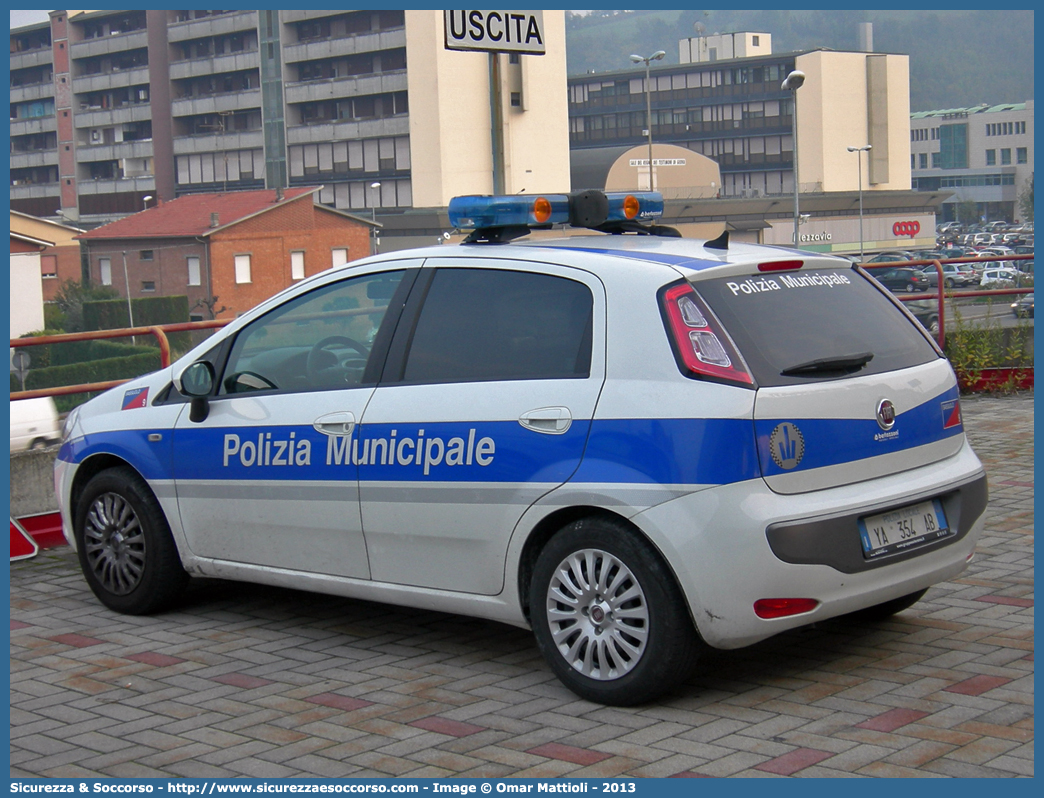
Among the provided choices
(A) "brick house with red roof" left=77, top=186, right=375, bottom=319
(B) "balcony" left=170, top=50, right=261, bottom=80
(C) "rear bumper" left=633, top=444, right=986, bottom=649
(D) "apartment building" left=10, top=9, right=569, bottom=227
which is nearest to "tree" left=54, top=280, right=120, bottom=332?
(A) "brick house with red roof" left=77, top=186, right=375, bottom=319

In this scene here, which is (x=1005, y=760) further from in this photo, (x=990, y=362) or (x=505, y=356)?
(x=990, y=362)

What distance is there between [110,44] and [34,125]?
1479 cm

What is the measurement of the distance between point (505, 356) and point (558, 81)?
294ft

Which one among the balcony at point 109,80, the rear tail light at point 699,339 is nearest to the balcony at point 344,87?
the balcony at point 109,80

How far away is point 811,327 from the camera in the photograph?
473cm

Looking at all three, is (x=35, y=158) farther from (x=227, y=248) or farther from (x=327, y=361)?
(x=327, y=361)

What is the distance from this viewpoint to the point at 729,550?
434 cm

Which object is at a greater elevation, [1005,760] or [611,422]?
[611,422]

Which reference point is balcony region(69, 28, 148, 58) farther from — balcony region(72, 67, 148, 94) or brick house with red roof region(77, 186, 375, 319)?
brick house with red roof region(77, 186, 375, 319)

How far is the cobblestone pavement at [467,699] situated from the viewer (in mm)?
4133

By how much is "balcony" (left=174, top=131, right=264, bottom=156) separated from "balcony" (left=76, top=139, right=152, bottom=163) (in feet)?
11.7

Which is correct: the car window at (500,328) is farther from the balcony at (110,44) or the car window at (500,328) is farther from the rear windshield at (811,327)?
the balcony at (110,44)

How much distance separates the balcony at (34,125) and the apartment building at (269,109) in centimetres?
21

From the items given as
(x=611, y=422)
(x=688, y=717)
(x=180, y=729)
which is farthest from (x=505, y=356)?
(x=180, y=729)
